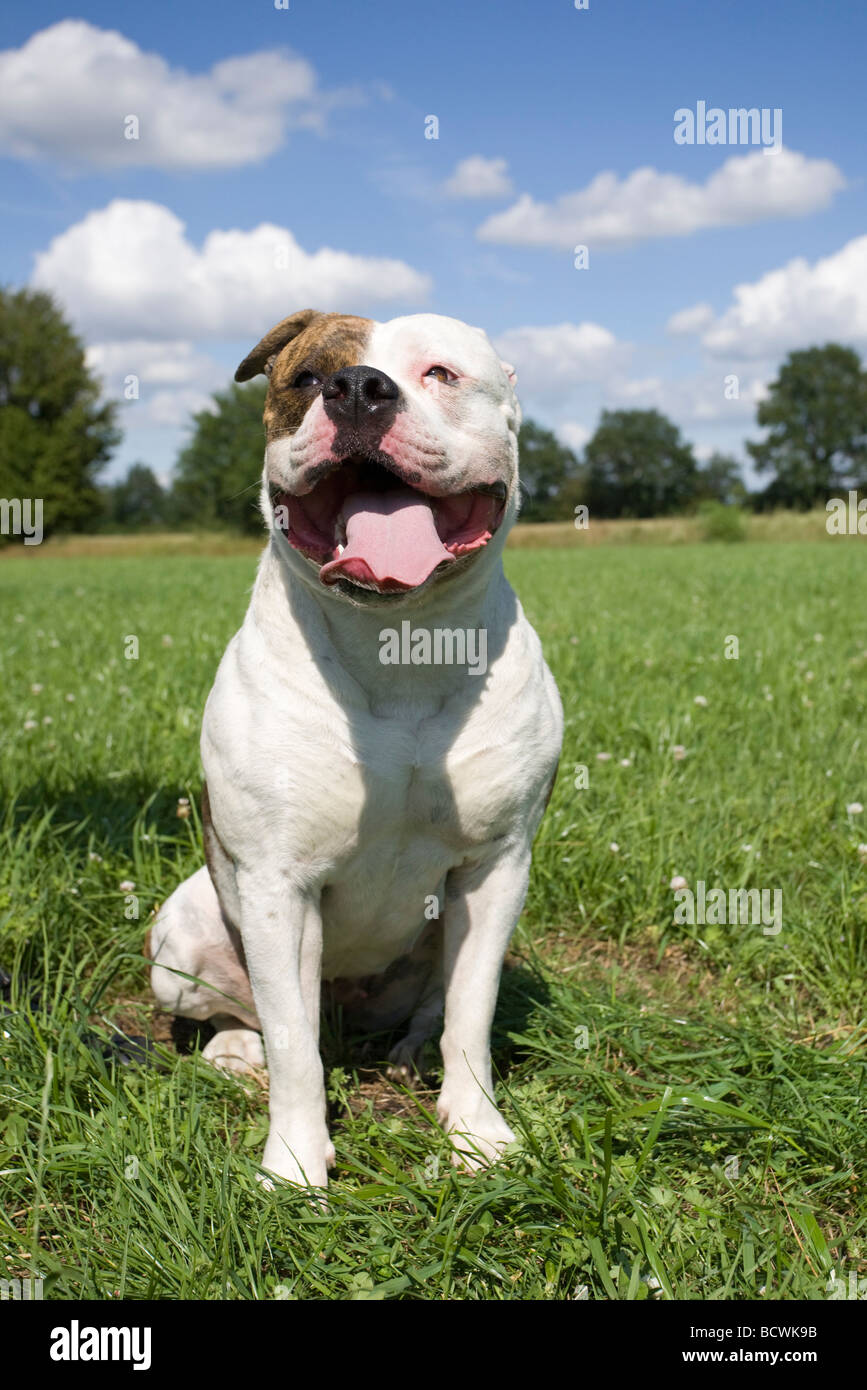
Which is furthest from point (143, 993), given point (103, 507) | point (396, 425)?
point (103, 507)

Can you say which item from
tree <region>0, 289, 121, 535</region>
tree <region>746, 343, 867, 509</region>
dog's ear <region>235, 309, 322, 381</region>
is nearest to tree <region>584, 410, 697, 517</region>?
tree <region>746, 343, 867, 509</region>

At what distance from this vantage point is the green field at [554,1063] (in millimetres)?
1950

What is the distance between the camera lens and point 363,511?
2148 millimetres

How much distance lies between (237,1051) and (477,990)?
0.77m

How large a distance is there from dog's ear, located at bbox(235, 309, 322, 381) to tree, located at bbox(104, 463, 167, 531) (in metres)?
91.0

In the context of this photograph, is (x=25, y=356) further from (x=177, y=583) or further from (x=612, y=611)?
(x=612, y=611)

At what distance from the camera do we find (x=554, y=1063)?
2.71 metres

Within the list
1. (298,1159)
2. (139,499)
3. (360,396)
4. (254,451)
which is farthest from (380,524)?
(139,499)

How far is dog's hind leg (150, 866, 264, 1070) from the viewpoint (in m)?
2.75

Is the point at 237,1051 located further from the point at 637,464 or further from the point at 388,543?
the point at 637,464

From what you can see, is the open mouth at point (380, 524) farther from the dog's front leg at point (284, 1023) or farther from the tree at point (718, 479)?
the tree at point (718, 479)

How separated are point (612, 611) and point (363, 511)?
826cm
